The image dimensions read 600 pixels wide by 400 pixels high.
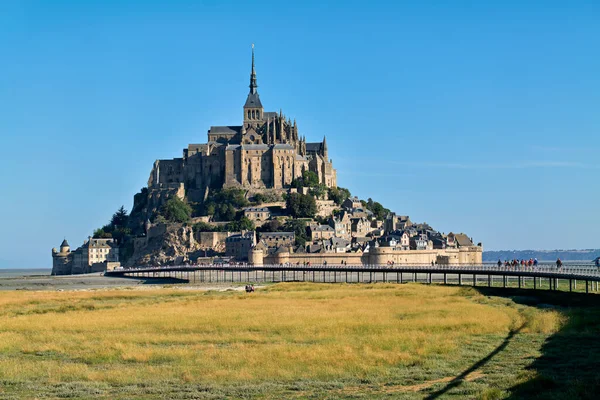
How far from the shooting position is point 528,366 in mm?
27594

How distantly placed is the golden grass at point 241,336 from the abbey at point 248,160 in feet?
316

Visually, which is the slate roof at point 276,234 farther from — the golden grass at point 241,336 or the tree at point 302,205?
the golden grass at point 241,336

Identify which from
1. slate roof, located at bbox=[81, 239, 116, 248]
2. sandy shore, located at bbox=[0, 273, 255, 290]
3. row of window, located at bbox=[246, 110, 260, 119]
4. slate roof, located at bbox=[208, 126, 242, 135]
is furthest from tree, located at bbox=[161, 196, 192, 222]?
row of window, located at bbox=[246, 110, 260, 119]

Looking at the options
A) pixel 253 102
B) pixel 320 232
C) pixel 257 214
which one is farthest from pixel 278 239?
pixel 253 102

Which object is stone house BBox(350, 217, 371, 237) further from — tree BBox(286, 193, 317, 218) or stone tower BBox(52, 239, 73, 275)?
stone tower BBox(52, 239, 73, 275)

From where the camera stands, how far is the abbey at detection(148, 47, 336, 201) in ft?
502

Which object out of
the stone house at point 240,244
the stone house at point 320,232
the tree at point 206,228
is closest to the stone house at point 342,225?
the stone house at point 320,232

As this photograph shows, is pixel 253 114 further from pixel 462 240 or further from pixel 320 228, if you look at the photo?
pixel 462 240

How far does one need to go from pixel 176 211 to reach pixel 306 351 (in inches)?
4626

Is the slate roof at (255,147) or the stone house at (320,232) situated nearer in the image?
the stone house at (320,232)

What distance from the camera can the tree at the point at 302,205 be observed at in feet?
470

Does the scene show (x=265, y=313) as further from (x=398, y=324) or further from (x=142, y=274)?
(x=142, y=274)

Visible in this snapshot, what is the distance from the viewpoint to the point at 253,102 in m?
168

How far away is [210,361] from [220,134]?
135973 millimetres
